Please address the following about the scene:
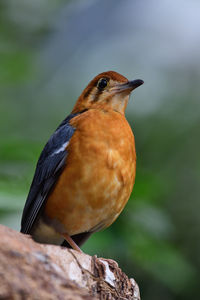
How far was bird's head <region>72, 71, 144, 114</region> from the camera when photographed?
7.69 meters

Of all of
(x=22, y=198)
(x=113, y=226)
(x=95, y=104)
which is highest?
(x=95, y=104)

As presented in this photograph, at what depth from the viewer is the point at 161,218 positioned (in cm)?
848

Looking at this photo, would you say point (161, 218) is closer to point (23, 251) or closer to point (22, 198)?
point (22, 198)

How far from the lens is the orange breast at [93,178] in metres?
6.58

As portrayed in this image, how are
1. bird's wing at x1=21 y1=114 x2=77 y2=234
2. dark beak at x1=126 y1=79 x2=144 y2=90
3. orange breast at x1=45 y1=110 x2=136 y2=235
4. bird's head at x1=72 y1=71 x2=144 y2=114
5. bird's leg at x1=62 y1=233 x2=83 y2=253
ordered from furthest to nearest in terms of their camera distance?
bird's head at x1=72 y1=71 x2=144 y2=114 → dark beak at x1=126 y1=79 x2=144 y2=90 → bird's leg at x1=62 y1=233 x2=83 y2=253 → bird's wing at x1=21 y1=114 x2=77 y2=234 → orange breast at x1=45 y1=110 x2=136 y2=235

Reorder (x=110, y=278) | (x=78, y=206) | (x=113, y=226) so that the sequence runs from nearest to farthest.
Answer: (x=110, y=278), (x=78, y=206), (x=113, y=226)

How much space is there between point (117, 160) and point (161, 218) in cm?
210

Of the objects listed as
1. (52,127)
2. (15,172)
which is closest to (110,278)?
(15,172)

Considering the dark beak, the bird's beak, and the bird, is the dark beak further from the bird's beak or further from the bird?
the bird

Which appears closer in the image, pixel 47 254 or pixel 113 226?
pixel 47 254

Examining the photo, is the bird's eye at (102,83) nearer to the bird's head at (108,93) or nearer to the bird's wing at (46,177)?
the bird's head at (108,93)

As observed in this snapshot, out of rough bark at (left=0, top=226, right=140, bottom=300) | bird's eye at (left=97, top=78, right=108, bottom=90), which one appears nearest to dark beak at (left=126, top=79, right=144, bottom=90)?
bird's eye at (left=97, top=78, right=108, bottom=90)

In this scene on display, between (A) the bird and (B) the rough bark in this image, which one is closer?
(B) the rough bark

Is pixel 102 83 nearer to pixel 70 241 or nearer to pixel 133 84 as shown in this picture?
pixel 133 84
